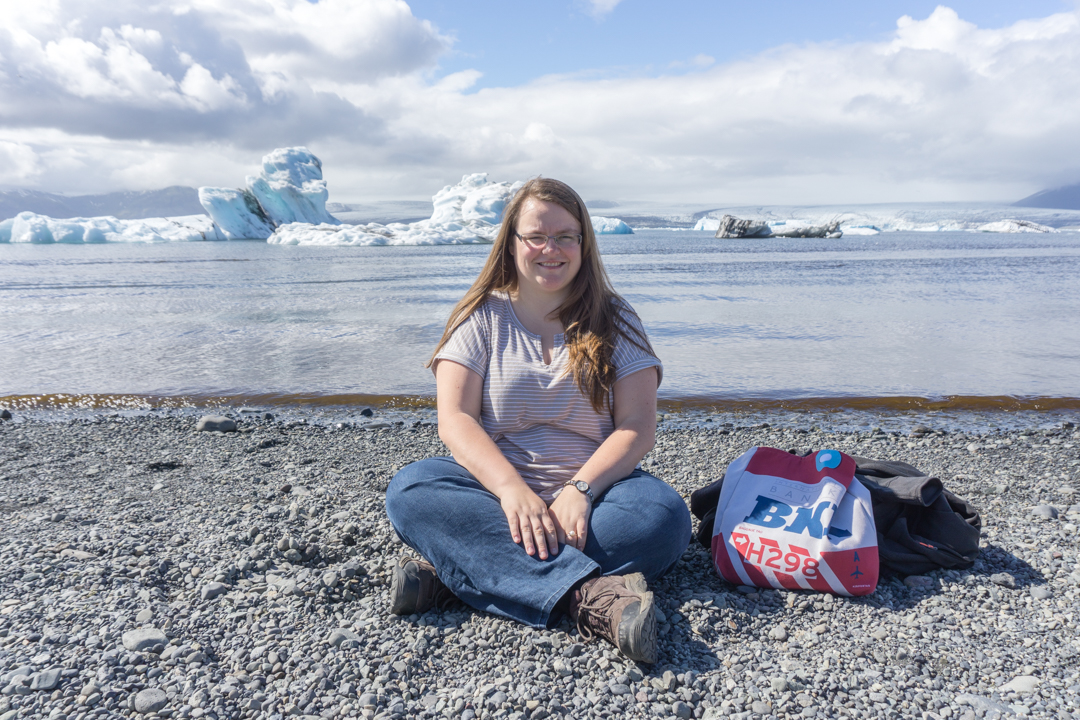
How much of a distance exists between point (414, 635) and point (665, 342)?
8395 millimetres

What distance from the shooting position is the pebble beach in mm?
1901

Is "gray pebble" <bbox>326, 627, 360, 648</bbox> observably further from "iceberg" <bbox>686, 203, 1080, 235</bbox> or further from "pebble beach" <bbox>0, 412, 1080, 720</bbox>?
"iceberg" <bbox>686, 203, 1080, 235</bbox>

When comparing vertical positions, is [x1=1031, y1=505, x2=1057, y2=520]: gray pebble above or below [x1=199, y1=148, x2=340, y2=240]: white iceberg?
below

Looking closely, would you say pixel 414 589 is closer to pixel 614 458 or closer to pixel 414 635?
pixel 414 635

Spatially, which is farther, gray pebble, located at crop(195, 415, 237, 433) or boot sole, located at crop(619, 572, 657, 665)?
gray pebble, located at crop(195, 415, 237, 433)

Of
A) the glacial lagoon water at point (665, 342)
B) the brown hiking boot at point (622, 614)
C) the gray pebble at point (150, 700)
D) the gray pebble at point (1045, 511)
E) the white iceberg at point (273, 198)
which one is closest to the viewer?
the gray pebble at point (150, 700)

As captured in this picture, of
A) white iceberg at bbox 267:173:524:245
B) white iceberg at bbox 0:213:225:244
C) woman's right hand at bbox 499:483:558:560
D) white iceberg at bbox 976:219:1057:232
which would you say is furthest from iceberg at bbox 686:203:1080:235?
woman's right hand at bbox 499:483:558:560

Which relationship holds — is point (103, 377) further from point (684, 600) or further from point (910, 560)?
point (910, 560)

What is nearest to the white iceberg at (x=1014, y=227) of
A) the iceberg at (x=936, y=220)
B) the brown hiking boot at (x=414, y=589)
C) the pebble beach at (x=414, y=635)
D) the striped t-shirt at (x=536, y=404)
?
the iceberg at (x=936, y=220)

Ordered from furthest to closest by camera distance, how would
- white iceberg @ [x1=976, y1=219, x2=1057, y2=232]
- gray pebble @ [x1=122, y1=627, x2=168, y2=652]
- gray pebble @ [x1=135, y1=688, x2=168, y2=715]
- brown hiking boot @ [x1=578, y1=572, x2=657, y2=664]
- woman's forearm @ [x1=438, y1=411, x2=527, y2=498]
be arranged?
1. white iceberg @ [x1=976, y1=219, x2=1057, y2=232]
2. woman's forearm @ [x1=438, y1=411, x2=527, y2=498]
3. gray pebble @ [x1=122, y1=627, x2=168, y2=652]
4. brown hiking boot @ [x1=578, y1=572, x2=657, y2=664]
5. gray pebble @ [x1=135, y1=688, x2=168, y2=715]

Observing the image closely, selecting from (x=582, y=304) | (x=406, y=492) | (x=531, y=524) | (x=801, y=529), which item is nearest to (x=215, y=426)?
(x=406, y=492)

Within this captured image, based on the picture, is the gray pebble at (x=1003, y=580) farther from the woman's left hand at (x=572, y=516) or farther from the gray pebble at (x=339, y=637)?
the gray pebble at (x=339, y=637)

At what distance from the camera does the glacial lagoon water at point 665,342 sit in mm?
7031

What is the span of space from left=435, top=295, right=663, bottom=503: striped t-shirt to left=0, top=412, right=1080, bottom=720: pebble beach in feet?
1.96
